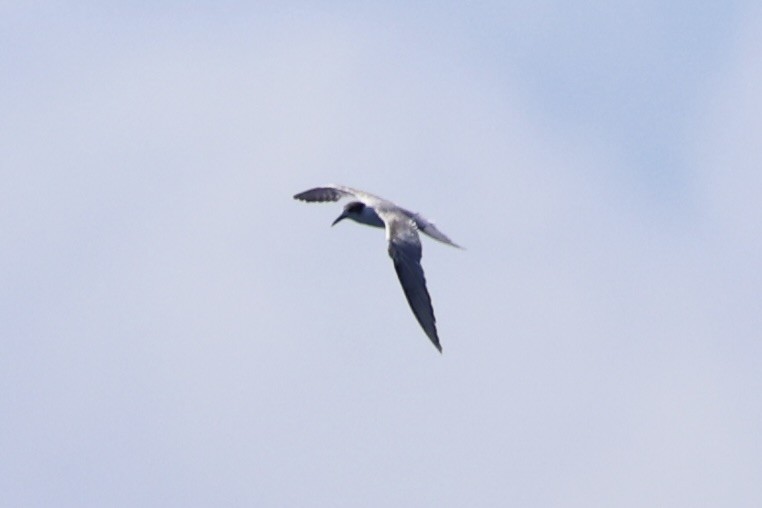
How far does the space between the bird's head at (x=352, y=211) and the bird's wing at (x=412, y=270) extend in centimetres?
416

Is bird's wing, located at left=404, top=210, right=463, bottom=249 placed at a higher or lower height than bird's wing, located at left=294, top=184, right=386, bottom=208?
lower

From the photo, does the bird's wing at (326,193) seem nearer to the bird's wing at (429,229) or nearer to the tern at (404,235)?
the tern at (404,235)

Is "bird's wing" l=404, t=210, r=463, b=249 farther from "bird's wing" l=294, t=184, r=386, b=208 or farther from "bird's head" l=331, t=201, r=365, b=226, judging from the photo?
"bird's wing" l=294, t=184, r=386, b=208

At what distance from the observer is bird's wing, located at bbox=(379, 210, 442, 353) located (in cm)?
6269

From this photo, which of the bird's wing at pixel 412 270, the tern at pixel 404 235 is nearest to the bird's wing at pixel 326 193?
the tern at pixel 404 235

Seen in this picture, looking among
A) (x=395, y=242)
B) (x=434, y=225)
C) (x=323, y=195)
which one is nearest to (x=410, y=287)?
(x=395, y=242)

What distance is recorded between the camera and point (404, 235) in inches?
2574

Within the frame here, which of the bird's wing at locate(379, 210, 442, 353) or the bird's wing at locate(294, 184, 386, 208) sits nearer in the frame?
the bird's wing at locate(379, 210, 442, 353)

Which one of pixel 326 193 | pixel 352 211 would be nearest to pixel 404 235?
pixel 352 211

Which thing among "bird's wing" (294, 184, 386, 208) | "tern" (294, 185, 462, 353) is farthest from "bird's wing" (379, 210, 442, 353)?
"bird's wing" (294, 184, 386, 208)

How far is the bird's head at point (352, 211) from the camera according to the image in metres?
70.8

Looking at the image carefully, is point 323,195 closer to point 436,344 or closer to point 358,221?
point 358,221

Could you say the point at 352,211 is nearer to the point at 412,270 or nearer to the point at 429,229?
the point at 429,229

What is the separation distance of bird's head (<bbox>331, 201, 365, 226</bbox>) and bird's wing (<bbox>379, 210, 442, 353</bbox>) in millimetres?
4164
